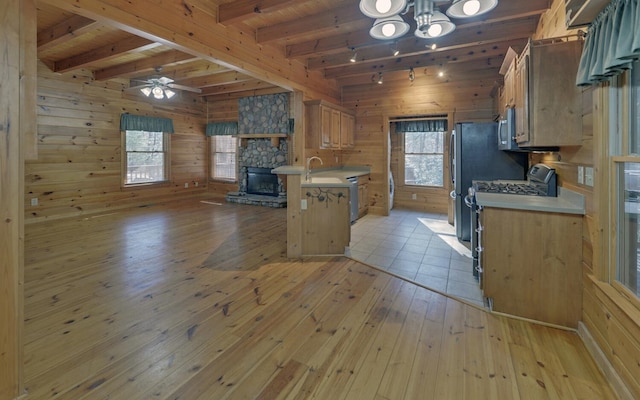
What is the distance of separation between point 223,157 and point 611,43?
8415 millimetres

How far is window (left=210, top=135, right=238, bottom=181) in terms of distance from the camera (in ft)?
28.5

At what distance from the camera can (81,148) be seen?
20.3 ft

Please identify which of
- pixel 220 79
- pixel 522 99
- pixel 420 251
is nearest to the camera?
pixel 522 99

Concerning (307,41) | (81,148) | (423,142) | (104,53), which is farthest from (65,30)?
(423,142)

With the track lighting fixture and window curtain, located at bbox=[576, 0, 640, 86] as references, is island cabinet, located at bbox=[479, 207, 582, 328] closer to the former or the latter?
window curtain, located at bbox=[576, 0, 640, 86]

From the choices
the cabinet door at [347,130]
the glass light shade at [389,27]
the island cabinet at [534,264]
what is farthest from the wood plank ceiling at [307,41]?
the island cabinet at [534,264]

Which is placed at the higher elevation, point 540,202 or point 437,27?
point 437,27

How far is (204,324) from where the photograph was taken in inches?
90.0

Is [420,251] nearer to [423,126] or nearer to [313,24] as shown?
[313,24]

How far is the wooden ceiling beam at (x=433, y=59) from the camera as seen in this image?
15.5ft

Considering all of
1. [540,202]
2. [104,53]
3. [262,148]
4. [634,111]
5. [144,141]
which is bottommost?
[540,202]

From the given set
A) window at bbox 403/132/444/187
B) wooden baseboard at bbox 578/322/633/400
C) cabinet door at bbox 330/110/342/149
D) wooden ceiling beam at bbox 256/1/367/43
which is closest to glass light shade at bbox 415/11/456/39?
wooden ceiling beam at bbox 256/1/367/43

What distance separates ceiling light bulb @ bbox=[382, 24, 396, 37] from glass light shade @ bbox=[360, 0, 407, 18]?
45 centimetres

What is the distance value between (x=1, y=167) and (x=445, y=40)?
4750 millimetres
